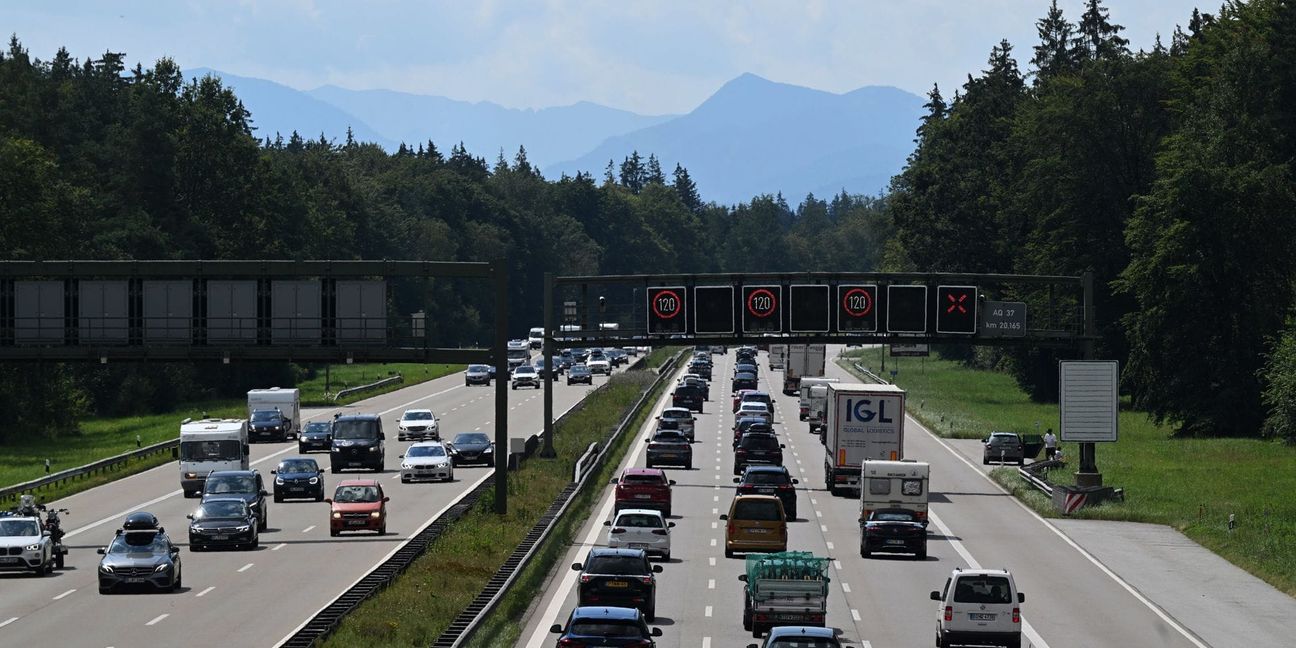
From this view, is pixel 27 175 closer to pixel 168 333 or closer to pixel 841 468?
pixel 168 333

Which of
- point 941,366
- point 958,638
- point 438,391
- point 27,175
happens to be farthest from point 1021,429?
point 941,366

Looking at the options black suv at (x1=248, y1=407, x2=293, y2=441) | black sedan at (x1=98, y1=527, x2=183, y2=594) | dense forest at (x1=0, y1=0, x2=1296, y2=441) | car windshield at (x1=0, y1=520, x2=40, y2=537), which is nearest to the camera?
black sedan at (x1=98, y1=527, x2=183, y2=594)

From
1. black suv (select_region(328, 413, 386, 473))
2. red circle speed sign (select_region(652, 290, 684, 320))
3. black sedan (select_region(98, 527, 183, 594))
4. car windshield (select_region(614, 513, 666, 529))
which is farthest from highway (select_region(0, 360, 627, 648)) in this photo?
red circle speed sign (select_region(652, 290, 684, 320))

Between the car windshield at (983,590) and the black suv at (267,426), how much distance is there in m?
56.6

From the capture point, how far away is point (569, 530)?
46.1 m

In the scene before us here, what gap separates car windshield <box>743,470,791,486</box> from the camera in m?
50.5

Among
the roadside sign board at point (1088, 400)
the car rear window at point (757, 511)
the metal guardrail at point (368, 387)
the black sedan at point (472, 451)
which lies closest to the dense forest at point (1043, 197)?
the metal guardrail at point (368, 387)

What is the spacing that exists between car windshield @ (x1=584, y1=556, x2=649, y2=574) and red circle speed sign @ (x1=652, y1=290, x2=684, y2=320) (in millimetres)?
32003

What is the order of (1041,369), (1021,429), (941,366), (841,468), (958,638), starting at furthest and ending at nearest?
(941,366) < (1041,369) < (1021,429) < (841,468) < (958,638)

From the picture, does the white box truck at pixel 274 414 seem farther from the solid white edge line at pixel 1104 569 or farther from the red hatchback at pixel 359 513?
the red hatchback at pixel 359 513

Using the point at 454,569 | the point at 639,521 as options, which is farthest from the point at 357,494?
the point at 454,569

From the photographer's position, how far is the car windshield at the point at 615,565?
31406mm

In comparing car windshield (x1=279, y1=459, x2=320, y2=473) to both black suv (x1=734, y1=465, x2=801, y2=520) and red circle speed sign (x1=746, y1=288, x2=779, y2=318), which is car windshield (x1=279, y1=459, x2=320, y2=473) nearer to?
black suv (x1=734, y1=465, x2=801, y2=520)

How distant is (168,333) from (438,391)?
228 ft
